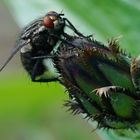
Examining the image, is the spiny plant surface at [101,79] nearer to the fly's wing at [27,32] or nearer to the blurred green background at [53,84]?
the fly's wing at [27,32]

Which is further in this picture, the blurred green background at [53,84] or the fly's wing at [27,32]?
the blurred green background at [53,84]

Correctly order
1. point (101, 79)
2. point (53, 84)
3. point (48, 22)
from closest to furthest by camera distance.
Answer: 1. point (101, 79)
2. point (48, 22)
3. point (53, 84)

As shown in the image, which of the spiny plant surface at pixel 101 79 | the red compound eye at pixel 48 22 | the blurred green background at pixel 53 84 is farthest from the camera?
the blurred green background at pixel 53 84

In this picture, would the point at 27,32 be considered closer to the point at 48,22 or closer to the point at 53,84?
the point at 48,22

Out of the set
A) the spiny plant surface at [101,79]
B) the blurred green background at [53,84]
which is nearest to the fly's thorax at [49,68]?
the spiny plant surface at [101,79]

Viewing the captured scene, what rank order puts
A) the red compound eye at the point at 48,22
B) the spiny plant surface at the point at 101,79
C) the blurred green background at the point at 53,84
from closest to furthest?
1. the spiny plant surface at the point at 101,79
2. the red compound eye at the point at 48,22
3. the blurred green background at the point at 53,84

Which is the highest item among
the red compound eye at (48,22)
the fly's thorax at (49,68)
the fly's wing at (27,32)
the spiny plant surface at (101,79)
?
the fly's wing at (27,32)

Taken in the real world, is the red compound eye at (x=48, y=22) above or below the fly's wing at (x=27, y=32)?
below

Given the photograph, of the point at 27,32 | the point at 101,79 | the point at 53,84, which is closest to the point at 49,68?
the point at 27,32

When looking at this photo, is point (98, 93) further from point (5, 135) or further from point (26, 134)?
point (5, 135)
